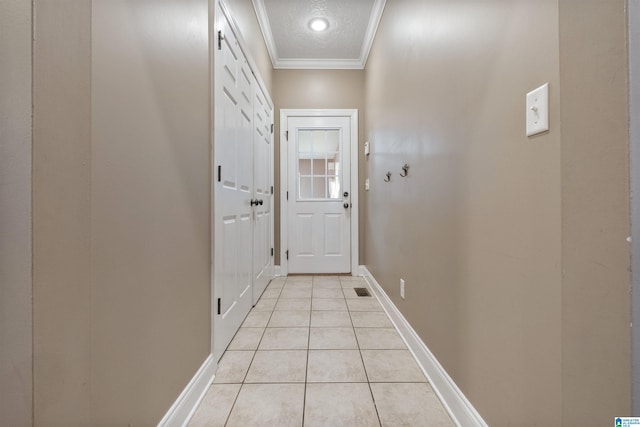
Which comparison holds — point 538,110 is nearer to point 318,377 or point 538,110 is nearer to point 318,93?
point 318,377

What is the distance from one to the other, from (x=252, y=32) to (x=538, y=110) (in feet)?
7.84

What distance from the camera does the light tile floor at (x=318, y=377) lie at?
1109 millimetres

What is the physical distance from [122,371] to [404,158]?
1700 millimetres

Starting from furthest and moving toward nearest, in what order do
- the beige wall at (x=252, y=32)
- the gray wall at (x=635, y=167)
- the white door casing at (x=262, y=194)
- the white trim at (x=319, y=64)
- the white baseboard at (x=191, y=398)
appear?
1. the white trim at (x=319, y=64)
2. the white door casing at (x=262, y=194)
3. the beige wall at (x=252, y=32)
4. the white baseboard at (x=191, y=398)
5. the gray wall at (x=635, y=167)

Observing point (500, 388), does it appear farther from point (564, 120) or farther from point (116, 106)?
point (116, 106)

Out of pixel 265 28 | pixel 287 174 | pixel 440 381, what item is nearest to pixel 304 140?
pixel 287 174

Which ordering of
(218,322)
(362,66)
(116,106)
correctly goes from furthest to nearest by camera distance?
(362,66)
(218,322)
(116,106)

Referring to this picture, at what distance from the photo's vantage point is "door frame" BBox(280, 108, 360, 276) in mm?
3361

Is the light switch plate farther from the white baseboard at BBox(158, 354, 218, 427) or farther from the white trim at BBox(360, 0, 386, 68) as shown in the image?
the white trim at BBox(360, 0, 386, 68)

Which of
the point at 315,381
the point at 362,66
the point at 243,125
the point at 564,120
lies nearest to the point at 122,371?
the point at 315,381

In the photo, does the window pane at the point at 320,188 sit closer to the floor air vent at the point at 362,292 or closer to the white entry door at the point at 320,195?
the white entry door at the point at 320,195

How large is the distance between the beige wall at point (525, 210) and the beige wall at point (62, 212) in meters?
1.07

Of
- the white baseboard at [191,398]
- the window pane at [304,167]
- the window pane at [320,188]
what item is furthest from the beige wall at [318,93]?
the white baseboard at [191,398]

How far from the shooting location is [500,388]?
834 millimetres
